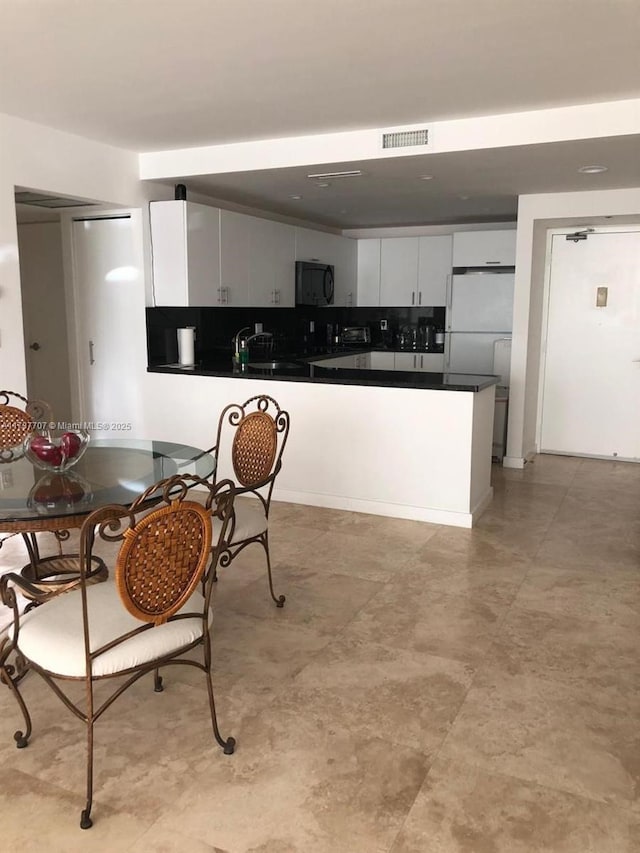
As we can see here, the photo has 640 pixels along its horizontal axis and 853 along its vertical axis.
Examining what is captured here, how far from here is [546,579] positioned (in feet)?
12.0

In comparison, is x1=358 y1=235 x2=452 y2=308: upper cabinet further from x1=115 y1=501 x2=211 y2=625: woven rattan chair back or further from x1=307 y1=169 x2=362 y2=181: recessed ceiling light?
x1=115 y1=501 x2=211 y2=625: woven rattan chair back

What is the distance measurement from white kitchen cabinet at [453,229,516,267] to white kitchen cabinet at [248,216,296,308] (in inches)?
65.2

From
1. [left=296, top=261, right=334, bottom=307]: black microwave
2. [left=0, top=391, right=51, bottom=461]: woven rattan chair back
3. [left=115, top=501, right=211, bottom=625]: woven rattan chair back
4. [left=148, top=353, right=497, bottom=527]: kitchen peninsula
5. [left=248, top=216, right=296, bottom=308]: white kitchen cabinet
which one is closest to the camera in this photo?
[left=115, top=501, right=211, bottom=625]: woven rattan chair back

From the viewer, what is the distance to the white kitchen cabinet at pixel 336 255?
23.0ft

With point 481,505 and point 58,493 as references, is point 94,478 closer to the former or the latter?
point 58,493

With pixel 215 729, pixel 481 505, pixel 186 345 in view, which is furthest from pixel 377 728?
pixel 186 345

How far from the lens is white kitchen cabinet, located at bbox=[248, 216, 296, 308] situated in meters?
6.15

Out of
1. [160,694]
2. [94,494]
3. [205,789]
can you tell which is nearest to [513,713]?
[205,789]

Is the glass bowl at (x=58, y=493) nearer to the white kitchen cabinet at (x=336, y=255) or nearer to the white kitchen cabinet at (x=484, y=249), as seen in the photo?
the white kitchen cabinet at (x=336, y=255)

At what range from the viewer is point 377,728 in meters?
2.36

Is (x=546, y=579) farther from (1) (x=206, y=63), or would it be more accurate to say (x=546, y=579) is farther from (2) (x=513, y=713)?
(1) (x=206, y=63)

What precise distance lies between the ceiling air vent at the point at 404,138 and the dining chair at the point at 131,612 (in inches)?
114

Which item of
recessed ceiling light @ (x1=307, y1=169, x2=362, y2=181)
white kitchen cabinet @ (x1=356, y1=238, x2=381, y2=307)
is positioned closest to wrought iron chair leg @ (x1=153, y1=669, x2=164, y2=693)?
recessed ceiling light @ (x1=307, y1=169, x2=362, y2=181)

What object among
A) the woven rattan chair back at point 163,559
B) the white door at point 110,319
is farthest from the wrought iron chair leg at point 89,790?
the white door at point 110,319
